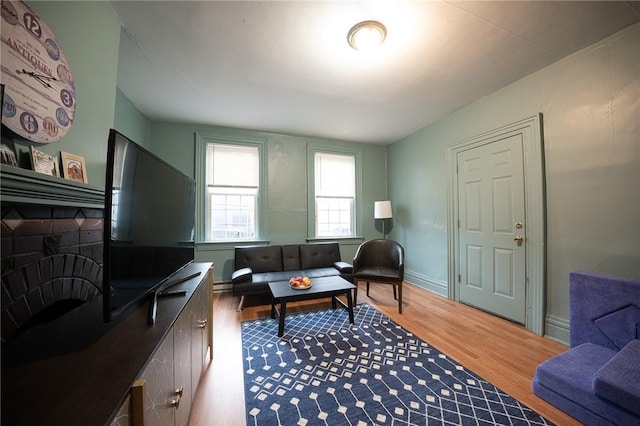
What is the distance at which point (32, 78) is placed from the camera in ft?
3.35

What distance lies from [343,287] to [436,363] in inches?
40.8

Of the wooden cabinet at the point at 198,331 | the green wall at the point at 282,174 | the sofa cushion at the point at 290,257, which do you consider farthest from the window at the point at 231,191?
the wooden cabinet at the point at 198,331

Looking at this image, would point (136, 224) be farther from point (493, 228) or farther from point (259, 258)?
point (493, 228)

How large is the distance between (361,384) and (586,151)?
8.93ft

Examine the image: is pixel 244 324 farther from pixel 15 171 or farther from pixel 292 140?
pixel 292 140

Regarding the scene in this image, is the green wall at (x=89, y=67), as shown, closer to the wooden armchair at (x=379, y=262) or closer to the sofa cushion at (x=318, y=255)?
the sofa cushion at (x=318, y=255)

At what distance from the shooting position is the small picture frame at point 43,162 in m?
1.04

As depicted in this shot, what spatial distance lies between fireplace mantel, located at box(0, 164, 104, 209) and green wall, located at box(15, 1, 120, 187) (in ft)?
0.64

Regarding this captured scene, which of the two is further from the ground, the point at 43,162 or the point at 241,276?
the point at 43,162

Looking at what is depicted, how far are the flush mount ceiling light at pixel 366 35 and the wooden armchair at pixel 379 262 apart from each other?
234cm

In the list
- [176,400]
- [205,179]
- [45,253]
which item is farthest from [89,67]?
[205,179]

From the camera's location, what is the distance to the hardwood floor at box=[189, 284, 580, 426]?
4.76 feet

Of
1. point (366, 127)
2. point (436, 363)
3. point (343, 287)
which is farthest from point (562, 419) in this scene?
point (366, 127)

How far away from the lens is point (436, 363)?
1840mm
